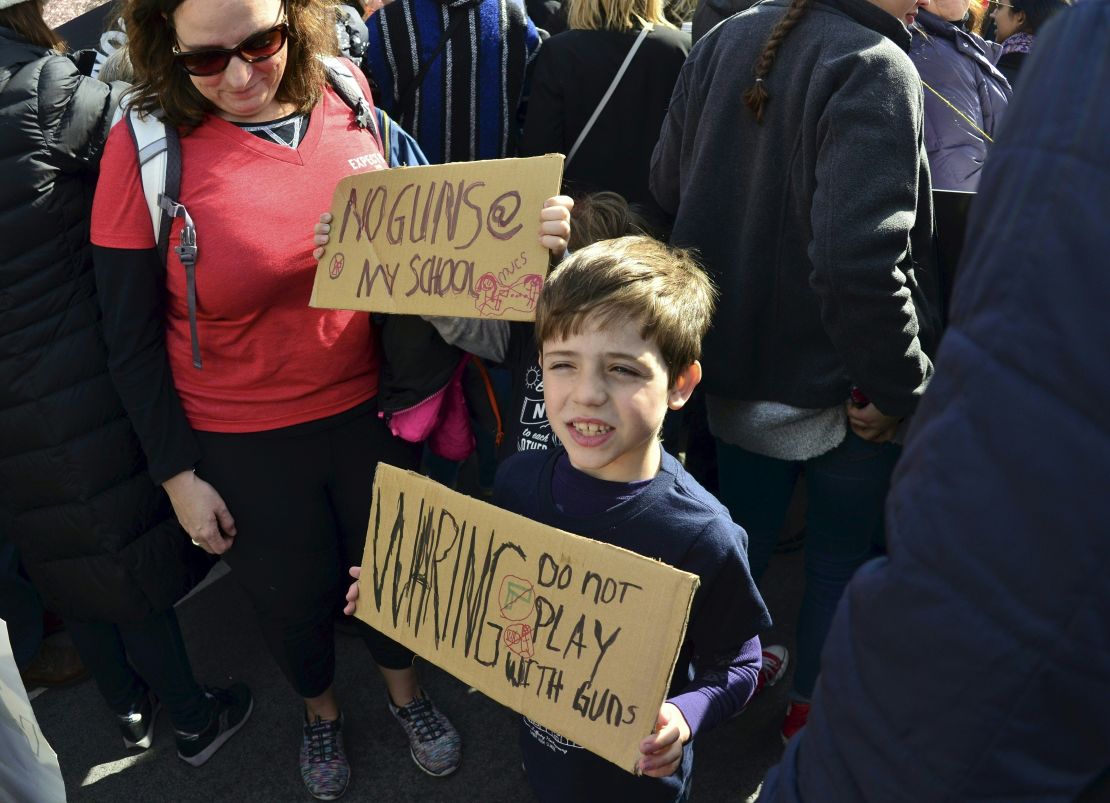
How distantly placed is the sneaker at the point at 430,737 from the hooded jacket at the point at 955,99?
76.1 inches

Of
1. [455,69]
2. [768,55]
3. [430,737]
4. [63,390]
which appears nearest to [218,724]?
[430,737]

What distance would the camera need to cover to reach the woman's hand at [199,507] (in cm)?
219

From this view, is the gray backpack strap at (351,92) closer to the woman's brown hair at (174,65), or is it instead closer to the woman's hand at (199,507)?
the woman's brown hair at (174,65)

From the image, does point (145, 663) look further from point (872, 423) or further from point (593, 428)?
point (872, 423)

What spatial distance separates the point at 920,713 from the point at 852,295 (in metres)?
1.21

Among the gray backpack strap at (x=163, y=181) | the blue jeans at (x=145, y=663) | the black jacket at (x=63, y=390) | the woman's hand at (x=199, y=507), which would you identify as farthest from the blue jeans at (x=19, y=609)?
the gray backpack strap at (x=163, y=181)

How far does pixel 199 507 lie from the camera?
2.19 meters

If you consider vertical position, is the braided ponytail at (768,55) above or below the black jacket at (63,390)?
above

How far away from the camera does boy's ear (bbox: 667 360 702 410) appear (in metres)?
1.69

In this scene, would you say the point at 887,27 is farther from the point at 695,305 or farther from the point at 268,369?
the point at 268,369

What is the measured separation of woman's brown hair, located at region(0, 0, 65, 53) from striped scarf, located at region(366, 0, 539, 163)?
0.97 metres

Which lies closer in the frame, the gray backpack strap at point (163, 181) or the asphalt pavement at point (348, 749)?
the gray backpack strap at point (163, 181)

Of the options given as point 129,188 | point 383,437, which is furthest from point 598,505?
point 129,188

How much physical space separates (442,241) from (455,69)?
1.19 metres
